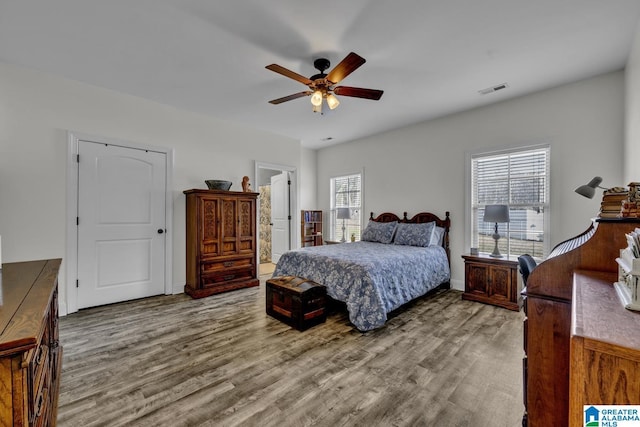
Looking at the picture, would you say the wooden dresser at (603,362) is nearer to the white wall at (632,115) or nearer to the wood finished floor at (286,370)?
the wood finished floor at (286,370)

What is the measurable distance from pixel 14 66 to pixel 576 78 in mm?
6208

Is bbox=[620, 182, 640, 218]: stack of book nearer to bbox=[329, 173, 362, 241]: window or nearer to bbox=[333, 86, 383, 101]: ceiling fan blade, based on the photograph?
bbox=[333, 86, 383, 101]: ceiling fan blade

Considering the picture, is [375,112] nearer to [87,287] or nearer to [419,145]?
[419,145]

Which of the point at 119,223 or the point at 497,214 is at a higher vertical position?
the point at 497,214

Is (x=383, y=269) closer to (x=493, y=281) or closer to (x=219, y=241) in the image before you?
(x=493, y=281)

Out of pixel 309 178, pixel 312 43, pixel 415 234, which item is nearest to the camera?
pixel 312 43

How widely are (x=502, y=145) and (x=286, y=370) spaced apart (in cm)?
392

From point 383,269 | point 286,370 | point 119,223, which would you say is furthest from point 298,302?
point 119,223

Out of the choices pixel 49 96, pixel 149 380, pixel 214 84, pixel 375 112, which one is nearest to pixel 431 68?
pixel 375 112

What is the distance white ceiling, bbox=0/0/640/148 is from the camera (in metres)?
2.11

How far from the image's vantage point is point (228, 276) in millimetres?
4176

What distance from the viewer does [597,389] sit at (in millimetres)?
668

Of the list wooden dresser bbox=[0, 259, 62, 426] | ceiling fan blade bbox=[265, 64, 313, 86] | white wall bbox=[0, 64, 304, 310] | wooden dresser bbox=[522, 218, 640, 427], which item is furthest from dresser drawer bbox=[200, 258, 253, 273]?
wooden dresser bbox=[522, 218, 640, 427]

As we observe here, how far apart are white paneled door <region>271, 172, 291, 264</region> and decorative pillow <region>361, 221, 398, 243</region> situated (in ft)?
5.64
